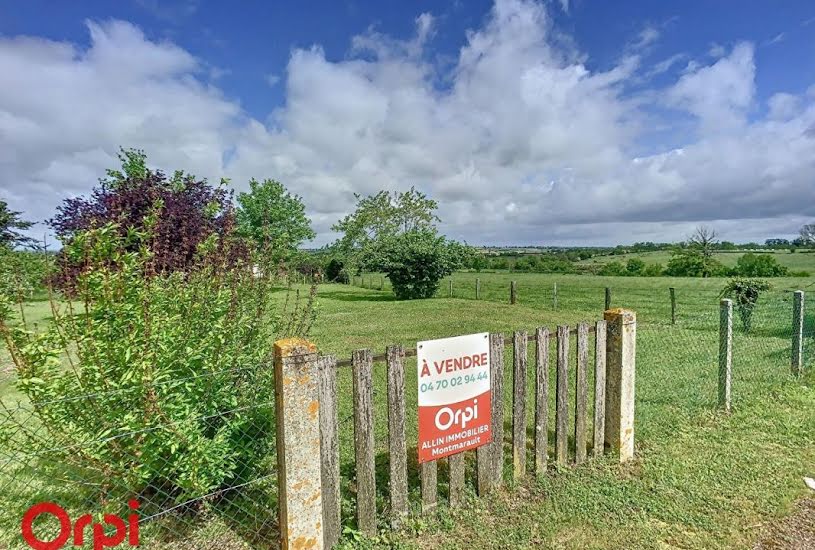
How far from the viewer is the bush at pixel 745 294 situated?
984cm

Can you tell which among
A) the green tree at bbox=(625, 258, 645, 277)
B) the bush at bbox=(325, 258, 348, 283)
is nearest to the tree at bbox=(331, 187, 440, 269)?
the bush at bbox=(325, 258, 348, 283)

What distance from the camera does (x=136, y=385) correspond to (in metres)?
2.40

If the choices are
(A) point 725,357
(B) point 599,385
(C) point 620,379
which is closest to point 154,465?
(B) point 599,385

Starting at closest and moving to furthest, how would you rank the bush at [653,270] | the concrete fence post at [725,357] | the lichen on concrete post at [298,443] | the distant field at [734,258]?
the lichen on concrete post at [298,443] → the concrete fence post at [725,357] → the distant field at [734,258] → the bush at [653,270]

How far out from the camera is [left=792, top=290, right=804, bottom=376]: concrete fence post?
18.7 feet

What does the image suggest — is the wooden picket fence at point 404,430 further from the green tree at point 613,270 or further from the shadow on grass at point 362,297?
the green tree at point 613,270

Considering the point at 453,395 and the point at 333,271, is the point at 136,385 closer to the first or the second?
the point at 453,395

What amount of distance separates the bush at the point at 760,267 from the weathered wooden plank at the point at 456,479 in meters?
32.3

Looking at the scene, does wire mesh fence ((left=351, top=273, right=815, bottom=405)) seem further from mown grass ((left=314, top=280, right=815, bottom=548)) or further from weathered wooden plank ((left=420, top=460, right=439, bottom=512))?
weathered wooden plank ((left=420, top=460, right=439, bottom=512))

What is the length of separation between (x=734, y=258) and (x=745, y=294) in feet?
95.3

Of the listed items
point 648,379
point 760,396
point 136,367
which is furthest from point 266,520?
point 760,396

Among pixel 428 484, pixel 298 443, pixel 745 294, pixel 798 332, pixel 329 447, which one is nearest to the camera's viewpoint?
pixel 298 443

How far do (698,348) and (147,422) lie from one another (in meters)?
9.16

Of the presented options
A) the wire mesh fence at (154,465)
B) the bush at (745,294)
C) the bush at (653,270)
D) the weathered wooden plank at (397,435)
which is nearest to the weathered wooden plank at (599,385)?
the weathered wooden plank at (397,435)
